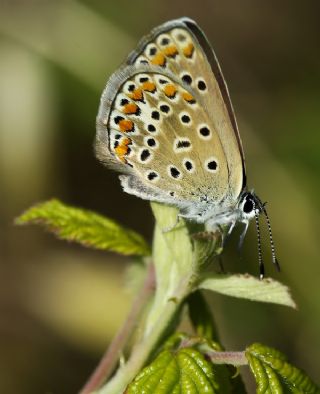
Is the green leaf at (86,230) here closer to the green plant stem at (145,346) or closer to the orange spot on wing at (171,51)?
the green plant stem at (145,346)

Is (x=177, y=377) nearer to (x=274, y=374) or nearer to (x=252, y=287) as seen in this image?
(x=274, y=374)

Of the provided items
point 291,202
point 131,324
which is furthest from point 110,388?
point 291,202

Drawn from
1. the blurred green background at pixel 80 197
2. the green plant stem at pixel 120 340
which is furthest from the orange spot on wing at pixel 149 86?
the blurred green background at pixel 80 197

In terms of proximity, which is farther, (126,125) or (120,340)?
(126,125)

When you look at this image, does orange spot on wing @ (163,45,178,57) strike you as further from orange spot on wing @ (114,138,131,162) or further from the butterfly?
orange spot on wing @ (114,138,131,162)

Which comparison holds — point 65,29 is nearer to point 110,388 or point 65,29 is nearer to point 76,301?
point 76,301

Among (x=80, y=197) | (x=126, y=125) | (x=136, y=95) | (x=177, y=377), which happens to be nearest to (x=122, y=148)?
(x=126, y=125)

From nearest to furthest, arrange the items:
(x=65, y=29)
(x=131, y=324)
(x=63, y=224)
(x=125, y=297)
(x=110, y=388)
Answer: (x=110, y=388) → (x=131, y=324) → (x=63, y=224) → (x=125, y=297) → (x=65, y=29)
